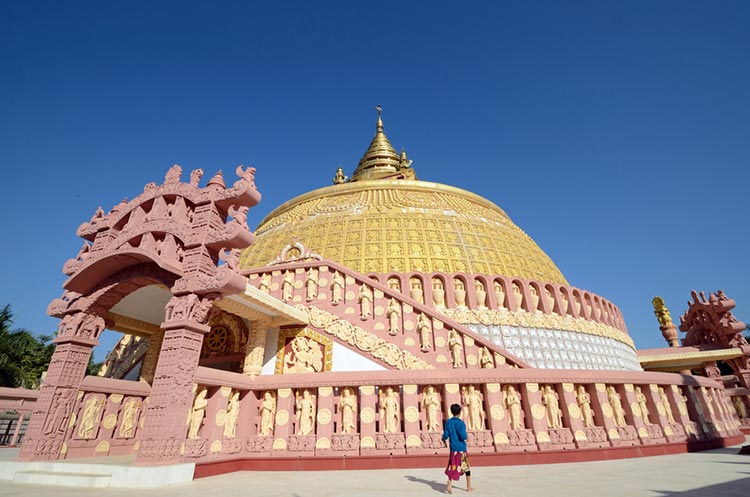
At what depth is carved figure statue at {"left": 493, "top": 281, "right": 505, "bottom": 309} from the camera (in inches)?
734

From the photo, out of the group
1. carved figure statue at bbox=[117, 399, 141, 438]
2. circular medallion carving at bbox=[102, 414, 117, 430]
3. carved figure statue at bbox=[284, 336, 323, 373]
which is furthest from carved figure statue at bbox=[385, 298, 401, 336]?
circular medallion carving at bbox=[102, 414, 117, 430]

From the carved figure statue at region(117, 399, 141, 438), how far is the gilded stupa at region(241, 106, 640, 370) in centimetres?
733

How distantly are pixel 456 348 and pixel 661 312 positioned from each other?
29.7 meters

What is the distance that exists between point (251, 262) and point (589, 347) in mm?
17778

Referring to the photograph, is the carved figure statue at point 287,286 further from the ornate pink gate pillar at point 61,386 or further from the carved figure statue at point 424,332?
the ornate pink gate pillar at point 61,386

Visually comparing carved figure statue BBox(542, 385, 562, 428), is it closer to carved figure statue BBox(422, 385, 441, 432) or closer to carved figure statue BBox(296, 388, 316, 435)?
carved figure statue BBox(422, 385, 441, 432)

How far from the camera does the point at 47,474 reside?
704 cm

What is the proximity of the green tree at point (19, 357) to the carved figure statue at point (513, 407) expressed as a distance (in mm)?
33221

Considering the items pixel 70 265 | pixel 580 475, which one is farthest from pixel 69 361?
pixel 580 475

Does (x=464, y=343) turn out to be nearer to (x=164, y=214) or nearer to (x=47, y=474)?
(x=164, y=214)

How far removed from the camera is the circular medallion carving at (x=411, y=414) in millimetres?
8547

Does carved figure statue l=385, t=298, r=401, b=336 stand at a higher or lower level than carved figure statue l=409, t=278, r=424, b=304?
lower

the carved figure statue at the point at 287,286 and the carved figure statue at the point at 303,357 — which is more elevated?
the carved figure statue at the point at 287,286

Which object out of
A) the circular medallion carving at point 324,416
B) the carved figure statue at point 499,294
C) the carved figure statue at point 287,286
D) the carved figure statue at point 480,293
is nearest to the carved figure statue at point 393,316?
the circular medallion carving at point 324,416
